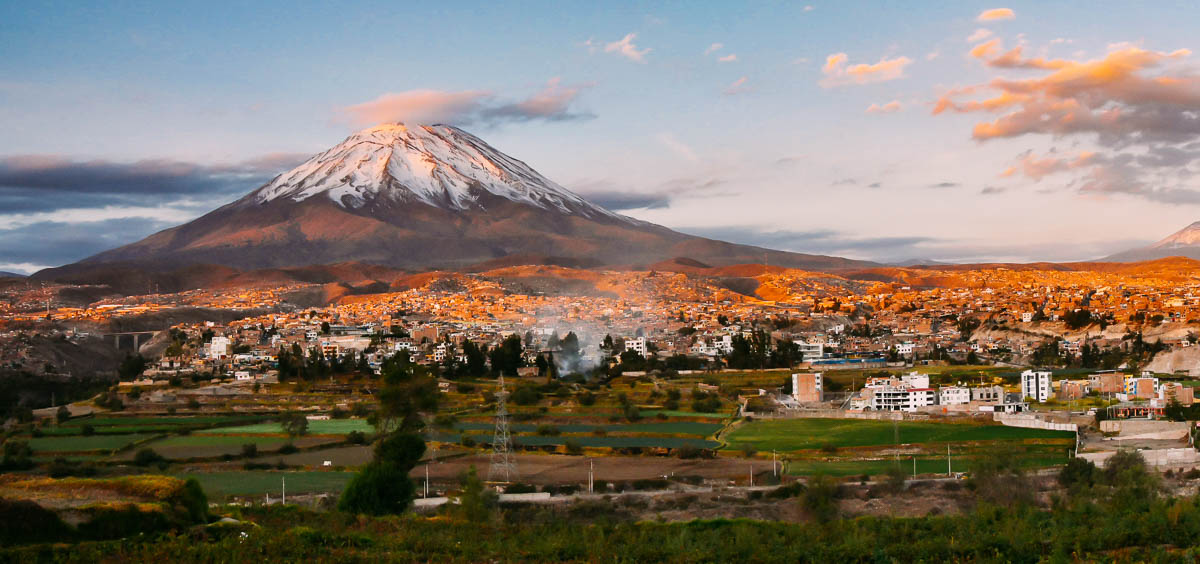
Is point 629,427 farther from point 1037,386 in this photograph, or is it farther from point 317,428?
point 1037,386

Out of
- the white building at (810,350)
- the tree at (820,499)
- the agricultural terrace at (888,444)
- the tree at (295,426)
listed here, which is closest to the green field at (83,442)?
the tree at (295,426)

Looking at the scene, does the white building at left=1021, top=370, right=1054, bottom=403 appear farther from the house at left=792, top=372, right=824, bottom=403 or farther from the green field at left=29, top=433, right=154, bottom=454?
the green field at left=29, top=433, right=154, bottom=454

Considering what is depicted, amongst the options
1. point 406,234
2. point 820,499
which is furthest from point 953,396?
point 406,234

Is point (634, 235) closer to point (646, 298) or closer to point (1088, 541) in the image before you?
point (646, 298)

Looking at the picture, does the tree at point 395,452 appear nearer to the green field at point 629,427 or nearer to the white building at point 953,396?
the green field at point 629,427

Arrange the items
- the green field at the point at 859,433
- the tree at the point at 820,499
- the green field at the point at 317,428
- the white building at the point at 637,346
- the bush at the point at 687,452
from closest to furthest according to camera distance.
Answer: the tree at the point at 820,499
the bush at the point at 687,452
the green field at the point at 859,433
the green field at the point at 317,428
the white building at the point at 637,346

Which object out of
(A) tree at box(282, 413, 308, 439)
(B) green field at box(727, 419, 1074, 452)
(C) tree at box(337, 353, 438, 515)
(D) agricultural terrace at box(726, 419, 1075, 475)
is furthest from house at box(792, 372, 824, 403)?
(C) tree at box(337, 353, 438, 515)

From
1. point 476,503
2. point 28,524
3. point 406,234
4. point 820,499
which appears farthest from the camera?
point 406,234
